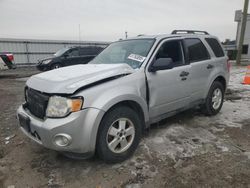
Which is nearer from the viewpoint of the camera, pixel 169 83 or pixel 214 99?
pixel 169 83

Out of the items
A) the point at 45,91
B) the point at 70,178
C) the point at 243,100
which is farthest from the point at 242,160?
the point at 243,100

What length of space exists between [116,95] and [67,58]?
36.6 feet

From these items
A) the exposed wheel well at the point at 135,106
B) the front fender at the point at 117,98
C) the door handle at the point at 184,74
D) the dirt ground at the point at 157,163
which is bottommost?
the dirt ground at the point at 157,163

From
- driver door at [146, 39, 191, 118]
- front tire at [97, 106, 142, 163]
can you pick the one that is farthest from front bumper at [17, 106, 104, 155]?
driver door at [146, 39, 191, 118]

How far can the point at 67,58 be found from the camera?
1319 centimetres

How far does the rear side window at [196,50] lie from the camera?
4.18 m

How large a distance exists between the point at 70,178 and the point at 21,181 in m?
0.61

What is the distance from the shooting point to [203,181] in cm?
262

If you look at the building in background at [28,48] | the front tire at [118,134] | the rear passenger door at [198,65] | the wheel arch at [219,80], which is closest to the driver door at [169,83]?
the rear passenger door at [198,65]

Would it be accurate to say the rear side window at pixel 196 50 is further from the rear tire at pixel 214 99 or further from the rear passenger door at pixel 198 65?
the rear tire at pixel 214 99

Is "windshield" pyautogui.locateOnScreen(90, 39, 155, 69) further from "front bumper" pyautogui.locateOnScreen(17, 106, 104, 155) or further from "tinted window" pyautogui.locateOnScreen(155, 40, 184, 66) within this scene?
"front bumper" pyautogui.locateOnScreen(17, 106, 104, 155)

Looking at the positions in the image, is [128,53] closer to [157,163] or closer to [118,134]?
[118,134]

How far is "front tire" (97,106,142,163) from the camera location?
2.76m

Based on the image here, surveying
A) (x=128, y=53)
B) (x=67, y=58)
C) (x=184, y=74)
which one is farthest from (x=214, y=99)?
(x=67, y=58)
